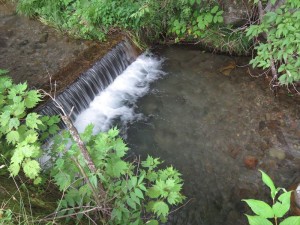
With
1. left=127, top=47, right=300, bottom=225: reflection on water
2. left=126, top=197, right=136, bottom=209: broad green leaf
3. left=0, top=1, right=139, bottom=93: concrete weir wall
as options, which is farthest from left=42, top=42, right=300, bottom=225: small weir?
left=126, top=197, right=136, bottom=209: broad green leaf

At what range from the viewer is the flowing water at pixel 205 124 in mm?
4234

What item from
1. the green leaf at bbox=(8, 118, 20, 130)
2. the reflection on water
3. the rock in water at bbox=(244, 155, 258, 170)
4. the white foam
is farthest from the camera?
the white foam

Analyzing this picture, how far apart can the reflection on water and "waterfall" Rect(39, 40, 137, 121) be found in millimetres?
820

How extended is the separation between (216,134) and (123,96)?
6.24 ft

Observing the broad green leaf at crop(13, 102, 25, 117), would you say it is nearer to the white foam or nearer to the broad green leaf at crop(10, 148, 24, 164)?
the broad green leaf at crop(10, 148, 24, 164)

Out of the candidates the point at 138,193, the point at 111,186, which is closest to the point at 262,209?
the point at 138,193

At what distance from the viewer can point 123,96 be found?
5.77 metres

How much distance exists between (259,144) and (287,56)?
4.57 feet

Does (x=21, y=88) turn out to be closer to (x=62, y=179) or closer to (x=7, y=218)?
(x=62, y=179)

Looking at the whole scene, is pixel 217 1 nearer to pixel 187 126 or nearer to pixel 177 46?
pixel 177 46

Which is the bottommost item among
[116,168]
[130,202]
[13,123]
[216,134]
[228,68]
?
[216,134]

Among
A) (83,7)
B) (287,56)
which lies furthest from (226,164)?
(83,7)

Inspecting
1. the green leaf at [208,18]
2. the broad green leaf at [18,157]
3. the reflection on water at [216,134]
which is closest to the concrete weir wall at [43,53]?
the reflection on water at [216,134]

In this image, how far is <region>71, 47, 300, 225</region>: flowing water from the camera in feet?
13.9
